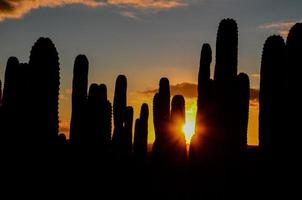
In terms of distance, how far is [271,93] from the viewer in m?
16.8

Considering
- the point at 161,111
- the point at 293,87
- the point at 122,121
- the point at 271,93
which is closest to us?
the point at 293,87

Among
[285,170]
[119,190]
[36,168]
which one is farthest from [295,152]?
[119,190]

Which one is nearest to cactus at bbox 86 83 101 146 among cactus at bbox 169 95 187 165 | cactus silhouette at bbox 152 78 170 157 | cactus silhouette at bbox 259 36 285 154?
cactus at bbox 169 95 187 165

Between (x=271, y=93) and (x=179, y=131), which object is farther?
(x=179, y=131)

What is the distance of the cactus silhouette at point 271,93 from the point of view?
15938 millimetres

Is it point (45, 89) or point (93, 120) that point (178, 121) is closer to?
point (93, 120)

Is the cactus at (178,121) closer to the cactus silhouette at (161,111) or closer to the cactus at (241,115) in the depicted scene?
the cactus silhouette at (161,111)

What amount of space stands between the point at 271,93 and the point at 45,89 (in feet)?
22.5

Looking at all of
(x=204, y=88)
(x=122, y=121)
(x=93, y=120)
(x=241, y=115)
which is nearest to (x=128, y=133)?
(x=122, y=121)

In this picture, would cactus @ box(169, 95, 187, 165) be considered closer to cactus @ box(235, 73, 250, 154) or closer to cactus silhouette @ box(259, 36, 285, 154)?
cactus @ box(235, 73, 250, 154)

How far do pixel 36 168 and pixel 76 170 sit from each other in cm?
631

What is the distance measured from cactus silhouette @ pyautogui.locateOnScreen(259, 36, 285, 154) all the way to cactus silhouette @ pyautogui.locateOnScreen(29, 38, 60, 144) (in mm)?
6041

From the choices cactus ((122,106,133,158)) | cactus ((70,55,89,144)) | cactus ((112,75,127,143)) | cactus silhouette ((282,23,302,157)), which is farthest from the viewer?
cactus ((122,106,133,158))

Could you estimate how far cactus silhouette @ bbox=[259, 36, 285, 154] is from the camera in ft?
52.3
